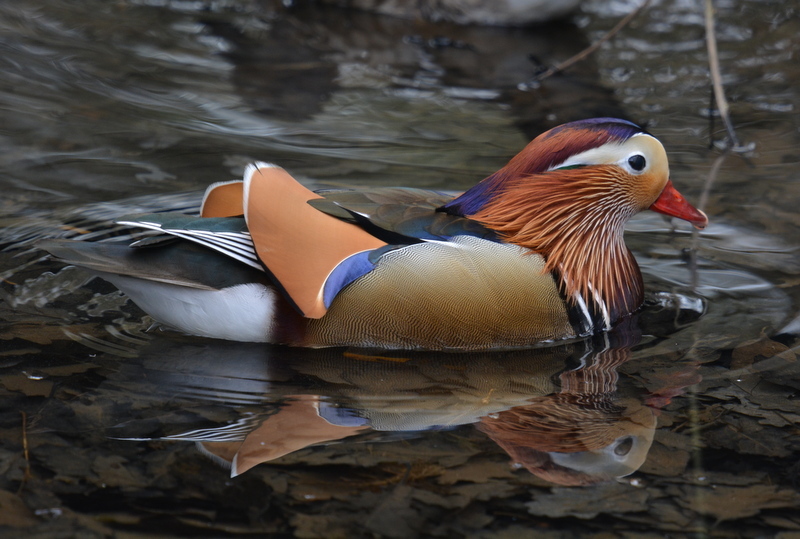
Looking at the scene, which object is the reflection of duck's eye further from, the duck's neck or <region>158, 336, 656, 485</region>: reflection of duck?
the duck's neck

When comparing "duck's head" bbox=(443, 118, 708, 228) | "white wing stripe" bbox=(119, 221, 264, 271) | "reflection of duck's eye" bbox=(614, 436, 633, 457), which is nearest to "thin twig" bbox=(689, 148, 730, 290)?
"duck's head" bbox=(443, 118, 708, 228)

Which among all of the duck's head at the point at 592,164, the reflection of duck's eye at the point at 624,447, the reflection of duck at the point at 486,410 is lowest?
the reflection of duck at the point at 486,410

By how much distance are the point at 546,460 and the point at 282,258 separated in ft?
4.53

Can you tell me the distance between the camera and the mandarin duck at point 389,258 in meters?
3.94

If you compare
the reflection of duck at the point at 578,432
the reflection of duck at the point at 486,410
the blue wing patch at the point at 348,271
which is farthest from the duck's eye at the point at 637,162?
the blue wing patch at the point at 348,271

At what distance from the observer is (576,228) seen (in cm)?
448

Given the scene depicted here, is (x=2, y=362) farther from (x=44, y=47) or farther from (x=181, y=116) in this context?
(x=44, y=47)

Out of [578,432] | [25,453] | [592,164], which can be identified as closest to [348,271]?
[578,432]

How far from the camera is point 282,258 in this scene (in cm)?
391

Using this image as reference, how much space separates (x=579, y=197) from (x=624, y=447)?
4.67 feet

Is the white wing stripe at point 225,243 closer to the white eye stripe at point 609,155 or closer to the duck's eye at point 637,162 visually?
the white eye stripe at point 609,155

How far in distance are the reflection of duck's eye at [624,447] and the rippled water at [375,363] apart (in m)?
0.02

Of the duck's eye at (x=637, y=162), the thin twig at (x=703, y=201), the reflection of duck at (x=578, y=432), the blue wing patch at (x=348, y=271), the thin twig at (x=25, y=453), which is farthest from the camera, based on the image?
the thin twig at (x=703, y=201)

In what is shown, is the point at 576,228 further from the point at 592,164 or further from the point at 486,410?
the point at 486,410
